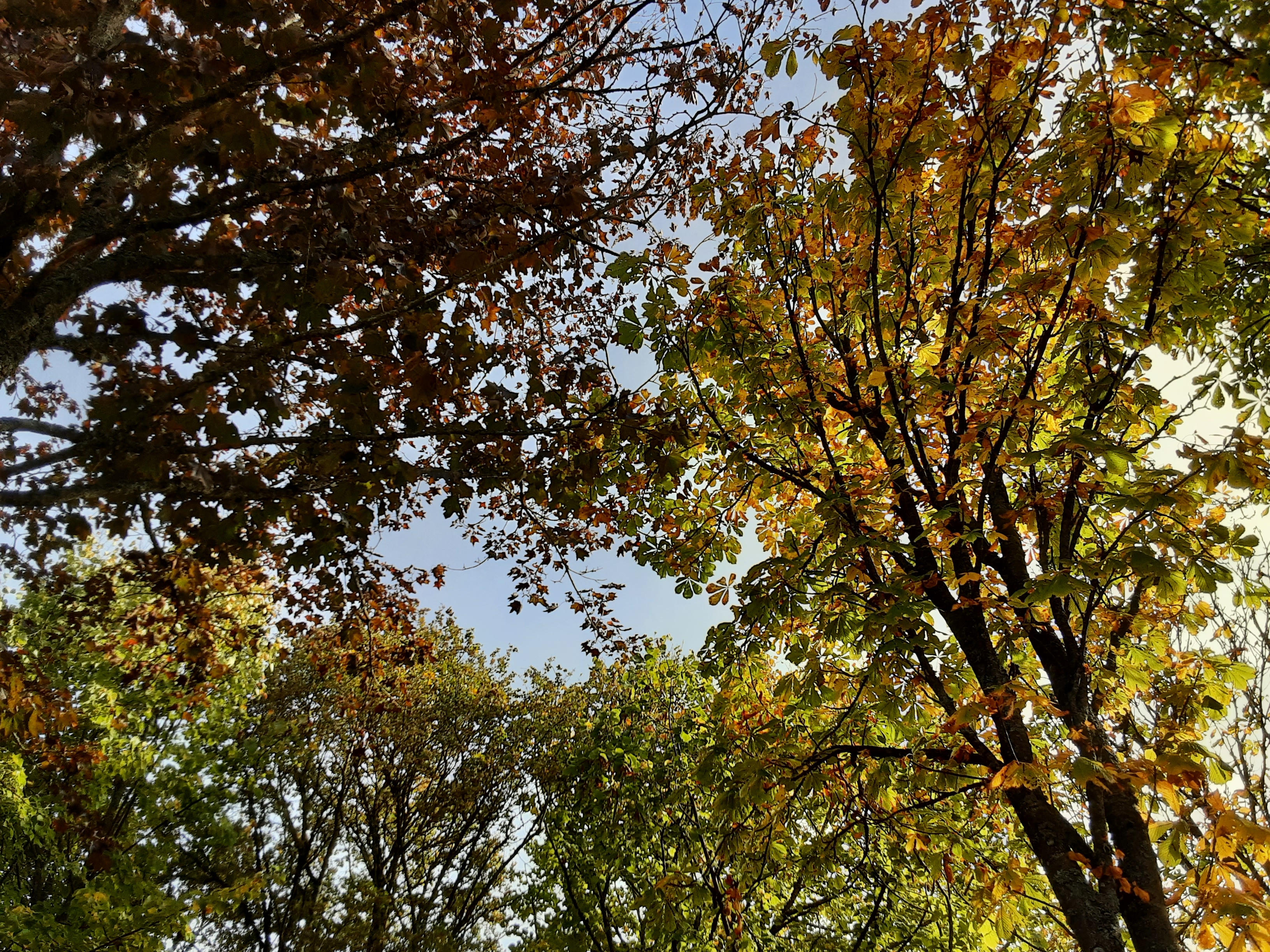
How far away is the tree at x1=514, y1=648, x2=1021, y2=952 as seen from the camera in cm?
516

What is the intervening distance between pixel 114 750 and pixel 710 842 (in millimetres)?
11490

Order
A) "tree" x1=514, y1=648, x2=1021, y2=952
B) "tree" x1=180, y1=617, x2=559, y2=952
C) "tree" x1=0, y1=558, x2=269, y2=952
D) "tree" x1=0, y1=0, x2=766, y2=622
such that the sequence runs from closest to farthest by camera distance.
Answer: "tree" x1=0, y1=0, x2=766, y2=622 < "tree" x1=514, y1=648, x2=1021, y2=952 < "tree" x1=0, y1=558, x2=269, y2=952 < "tree" x1=180, y1=617, x2=559, y2=952

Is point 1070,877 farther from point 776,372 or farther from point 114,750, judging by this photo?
point 114,750

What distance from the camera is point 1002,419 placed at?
13.4 ft

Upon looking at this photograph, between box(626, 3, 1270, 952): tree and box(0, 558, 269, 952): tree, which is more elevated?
box(626, 3, 1270, 952): tree

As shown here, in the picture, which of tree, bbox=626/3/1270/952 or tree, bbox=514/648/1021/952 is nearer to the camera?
tree, bbox=626/3/1270/952

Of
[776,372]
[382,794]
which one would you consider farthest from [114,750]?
[776,372]

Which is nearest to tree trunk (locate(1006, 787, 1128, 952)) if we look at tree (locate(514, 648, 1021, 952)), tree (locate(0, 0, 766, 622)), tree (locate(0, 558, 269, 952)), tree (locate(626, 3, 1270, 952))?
tree (locate(626, 3, 1270, 952))

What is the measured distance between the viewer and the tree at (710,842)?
203 inches

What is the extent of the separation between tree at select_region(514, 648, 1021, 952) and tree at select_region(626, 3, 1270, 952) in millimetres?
546

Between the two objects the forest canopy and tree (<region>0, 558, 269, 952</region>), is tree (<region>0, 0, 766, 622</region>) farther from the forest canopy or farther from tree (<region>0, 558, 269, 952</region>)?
tree (<region>0, 558, 269, 952</region>)

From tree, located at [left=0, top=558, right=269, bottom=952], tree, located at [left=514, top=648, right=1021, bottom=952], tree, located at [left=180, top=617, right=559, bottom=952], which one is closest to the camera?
tree, located at [left=514, top=648, right=1021, bottom=952]

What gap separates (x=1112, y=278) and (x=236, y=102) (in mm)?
6086

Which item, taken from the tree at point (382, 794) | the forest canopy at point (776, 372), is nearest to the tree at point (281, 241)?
the forest canopy at point (776, 372)
